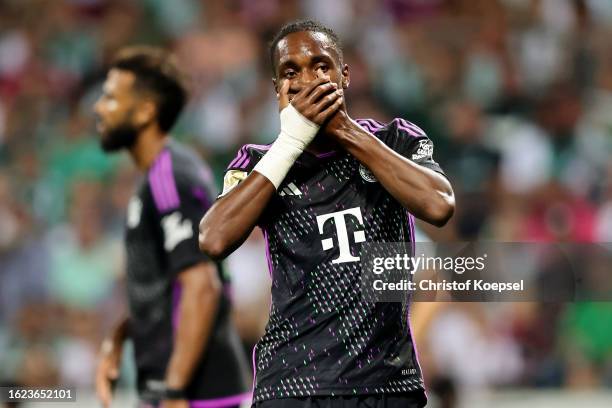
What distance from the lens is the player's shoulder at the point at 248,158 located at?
3.23m

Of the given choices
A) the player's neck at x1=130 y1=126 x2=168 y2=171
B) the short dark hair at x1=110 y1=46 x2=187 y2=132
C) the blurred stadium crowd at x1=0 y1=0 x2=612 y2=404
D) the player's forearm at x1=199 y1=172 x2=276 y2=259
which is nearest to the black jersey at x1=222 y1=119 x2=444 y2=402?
the player's forearm at x1=199 y1=172 x2=276 y2=259

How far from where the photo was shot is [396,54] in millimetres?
9852

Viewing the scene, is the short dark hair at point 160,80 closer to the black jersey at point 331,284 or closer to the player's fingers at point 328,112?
the black jersey at point 331,284

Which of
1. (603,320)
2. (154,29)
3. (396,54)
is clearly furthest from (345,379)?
(154,29)

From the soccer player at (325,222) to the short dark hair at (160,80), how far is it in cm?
212

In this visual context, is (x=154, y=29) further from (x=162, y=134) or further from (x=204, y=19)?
(x=162, y=134)

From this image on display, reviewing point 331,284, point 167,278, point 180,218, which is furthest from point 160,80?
point 331,284

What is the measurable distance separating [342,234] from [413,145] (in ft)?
1.10

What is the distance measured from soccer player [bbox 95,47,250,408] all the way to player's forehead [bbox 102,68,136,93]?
1.49 feet

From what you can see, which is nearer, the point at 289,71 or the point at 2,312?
the point at 289,71

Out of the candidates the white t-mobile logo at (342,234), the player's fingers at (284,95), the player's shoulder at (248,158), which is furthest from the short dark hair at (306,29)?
the white t-mobile logo at (342,234)

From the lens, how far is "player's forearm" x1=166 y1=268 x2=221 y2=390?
4.50 meters

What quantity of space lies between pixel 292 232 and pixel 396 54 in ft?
22.7

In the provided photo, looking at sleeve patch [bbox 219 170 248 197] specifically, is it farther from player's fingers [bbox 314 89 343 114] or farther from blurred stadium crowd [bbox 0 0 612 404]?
blurred stadium crowd [bbox 0 0 612 404]
